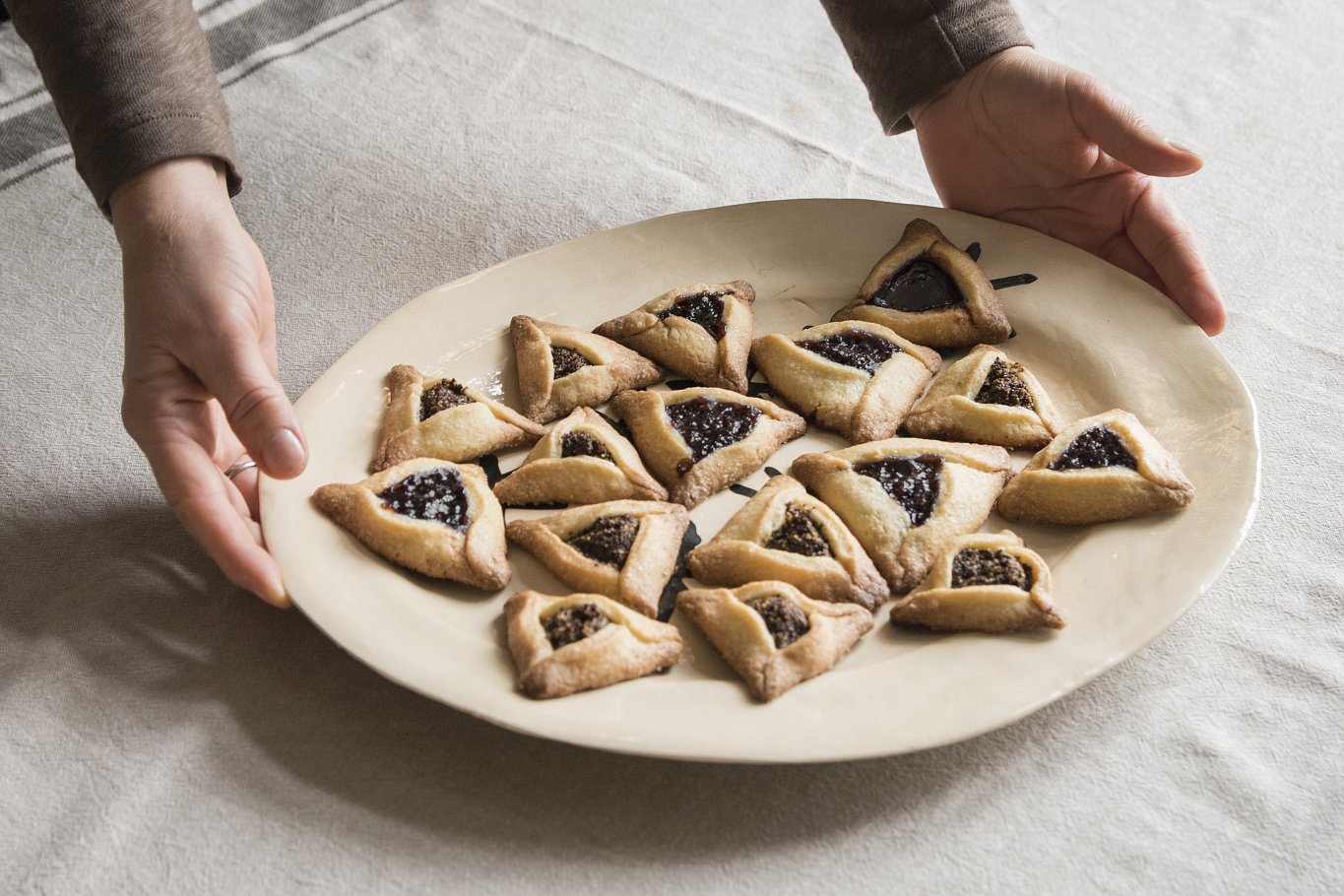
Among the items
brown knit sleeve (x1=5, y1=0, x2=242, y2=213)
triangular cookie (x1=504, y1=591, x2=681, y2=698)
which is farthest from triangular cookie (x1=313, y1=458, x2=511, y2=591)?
brown knit sleeve (x1=5, y1=0, x2=242, y2=213)

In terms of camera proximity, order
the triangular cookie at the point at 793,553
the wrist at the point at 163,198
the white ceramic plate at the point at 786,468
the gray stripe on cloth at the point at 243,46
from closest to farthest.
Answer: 1. the white ceramic plate at the point at 786,468
2. the triangular cookie at the point at 793,553
3. the wrist at the point at 163,198
4. the gray stripe on cloth at the point at 243,46

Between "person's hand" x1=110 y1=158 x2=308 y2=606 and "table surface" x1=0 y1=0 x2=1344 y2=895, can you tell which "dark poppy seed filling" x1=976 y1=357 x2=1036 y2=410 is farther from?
"person's hand" x1=110 y1=158 x2=308 y2=606

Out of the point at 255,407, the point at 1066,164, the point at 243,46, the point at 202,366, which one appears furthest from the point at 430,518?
the point at 243,46

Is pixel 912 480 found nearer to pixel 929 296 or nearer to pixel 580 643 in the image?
pixel 929 296

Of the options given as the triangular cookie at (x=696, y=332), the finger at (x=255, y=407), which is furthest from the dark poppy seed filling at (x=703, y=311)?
the finger at (x=255, y=407)

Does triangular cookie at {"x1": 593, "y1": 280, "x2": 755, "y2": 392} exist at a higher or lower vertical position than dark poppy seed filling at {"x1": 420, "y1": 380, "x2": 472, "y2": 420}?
higher

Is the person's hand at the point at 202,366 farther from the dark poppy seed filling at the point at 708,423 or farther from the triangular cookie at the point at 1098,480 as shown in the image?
the triangular cookie at the point at 1098,480

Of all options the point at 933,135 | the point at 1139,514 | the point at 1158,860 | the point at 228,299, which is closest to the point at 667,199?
the point at 933,135
